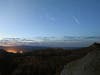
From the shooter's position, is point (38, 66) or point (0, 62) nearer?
point (0, 62)

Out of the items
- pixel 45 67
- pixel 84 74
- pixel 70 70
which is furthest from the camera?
pixel 45 67

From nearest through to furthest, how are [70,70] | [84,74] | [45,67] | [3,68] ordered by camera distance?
[84,74] < [70,70] < [3,68] < [45,67]

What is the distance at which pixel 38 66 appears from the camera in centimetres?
6041

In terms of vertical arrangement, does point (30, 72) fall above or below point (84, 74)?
below

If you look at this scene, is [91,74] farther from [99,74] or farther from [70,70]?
[70,70]

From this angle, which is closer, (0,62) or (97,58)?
(97,58)

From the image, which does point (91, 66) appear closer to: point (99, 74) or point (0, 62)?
point (99, 74)

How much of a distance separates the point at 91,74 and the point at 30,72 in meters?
42.7

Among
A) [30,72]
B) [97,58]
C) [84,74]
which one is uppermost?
[97,58]

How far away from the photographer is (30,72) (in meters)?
56.5

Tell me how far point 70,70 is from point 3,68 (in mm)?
38116

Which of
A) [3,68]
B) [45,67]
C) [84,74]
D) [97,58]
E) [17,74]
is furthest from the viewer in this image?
[45,67]

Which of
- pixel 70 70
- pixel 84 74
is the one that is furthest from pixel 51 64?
pixel 84 74

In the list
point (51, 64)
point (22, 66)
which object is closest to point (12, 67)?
point (22, 66)
